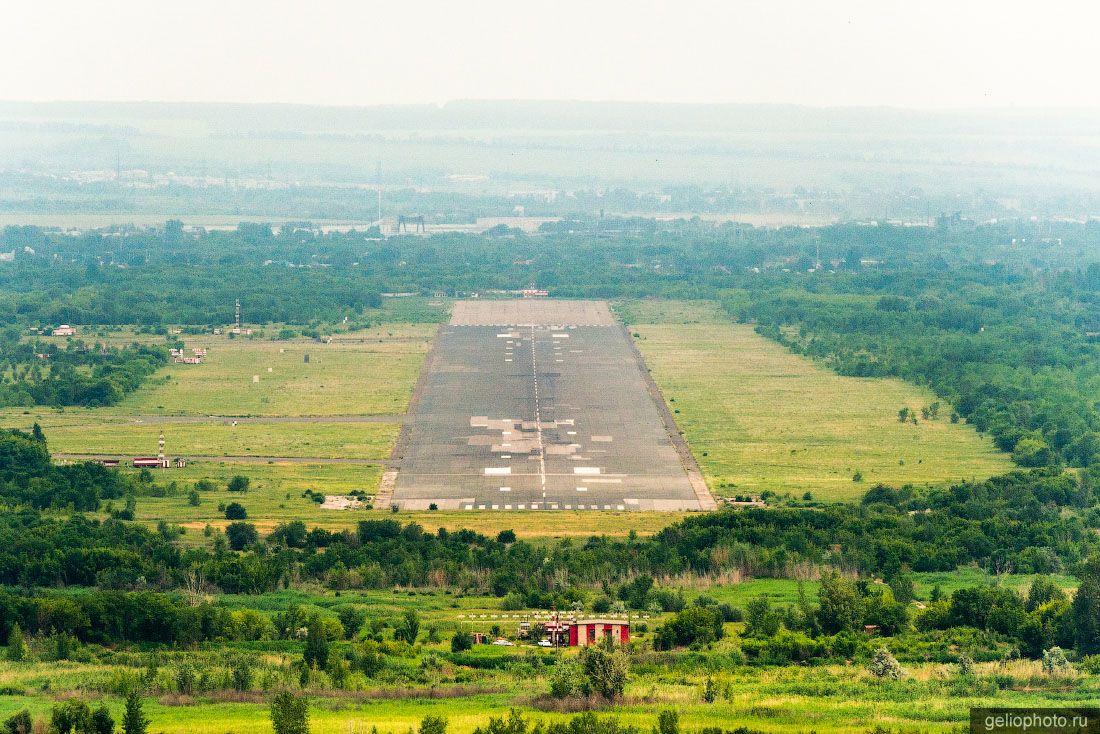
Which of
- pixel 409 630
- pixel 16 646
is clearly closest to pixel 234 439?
pixel 409 630

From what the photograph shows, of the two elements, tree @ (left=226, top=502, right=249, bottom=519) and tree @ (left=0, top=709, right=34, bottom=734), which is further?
tree @ (left=226, top=502, right=249, bottom=519)

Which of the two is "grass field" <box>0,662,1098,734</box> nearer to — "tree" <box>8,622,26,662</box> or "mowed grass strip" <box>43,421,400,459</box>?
"tree" <box>8,622,26,662</box>

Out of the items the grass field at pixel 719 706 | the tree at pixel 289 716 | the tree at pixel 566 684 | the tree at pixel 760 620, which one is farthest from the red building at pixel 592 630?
the tree at pixel 289 716

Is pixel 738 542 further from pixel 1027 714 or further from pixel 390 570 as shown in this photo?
pixel 1027 714

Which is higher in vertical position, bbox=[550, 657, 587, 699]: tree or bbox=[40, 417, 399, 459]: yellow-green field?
bbox=[40, 417, 399, 459]: yellow-green field

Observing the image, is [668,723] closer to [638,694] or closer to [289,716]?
[638,694]

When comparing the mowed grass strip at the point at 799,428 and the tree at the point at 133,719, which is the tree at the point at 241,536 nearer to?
the mowed grass strip at the point at 799,428

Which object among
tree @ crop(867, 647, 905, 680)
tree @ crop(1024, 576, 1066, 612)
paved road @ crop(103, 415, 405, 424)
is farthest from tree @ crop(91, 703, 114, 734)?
paved road @ crop(103, 415, 405, 424)
